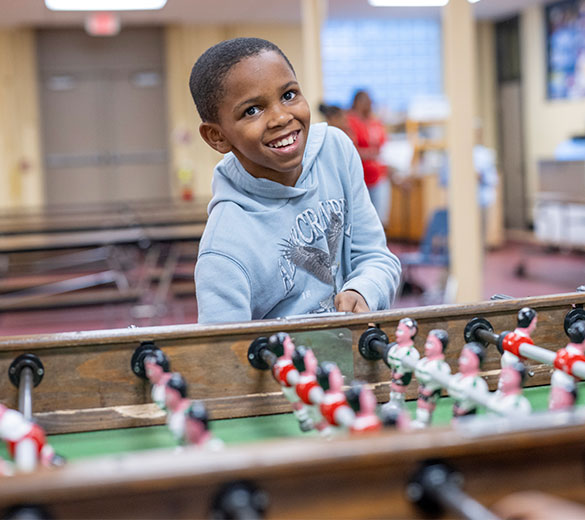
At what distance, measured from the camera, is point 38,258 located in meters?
7.83

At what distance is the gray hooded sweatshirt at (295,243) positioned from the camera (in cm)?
150

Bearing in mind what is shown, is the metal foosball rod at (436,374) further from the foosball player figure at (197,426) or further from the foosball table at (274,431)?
the foosball player figure at (197,426)

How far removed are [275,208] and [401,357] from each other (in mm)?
506

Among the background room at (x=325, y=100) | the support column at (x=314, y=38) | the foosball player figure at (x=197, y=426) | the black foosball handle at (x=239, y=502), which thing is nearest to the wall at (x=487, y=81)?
the background room at (x=325, y=100)

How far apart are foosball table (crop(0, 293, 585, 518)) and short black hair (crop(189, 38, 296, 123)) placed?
480 mm

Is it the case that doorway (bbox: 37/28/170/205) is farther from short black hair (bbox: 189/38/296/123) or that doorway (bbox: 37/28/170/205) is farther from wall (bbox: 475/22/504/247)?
short black hair (bbox: 189/38/296/123)

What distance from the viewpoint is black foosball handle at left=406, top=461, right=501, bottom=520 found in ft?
2.29

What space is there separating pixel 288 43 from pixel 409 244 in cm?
315

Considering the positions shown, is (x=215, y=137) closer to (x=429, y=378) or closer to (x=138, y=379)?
(x=138, y=379)

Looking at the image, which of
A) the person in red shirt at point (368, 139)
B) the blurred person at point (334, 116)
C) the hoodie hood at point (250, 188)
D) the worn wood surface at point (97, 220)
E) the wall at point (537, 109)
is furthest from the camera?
the wall at point (537, 109)

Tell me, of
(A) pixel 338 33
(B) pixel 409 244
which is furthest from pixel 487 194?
(A) pixel 338 33

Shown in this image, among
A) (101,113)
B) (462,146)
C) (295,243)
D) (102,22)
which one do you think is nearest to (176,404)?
(295,243)

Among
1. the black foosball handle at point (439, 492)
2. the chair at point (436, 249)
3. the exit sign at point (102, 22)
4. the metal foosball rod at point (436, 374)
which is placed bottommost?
the chair at point (436, 249)

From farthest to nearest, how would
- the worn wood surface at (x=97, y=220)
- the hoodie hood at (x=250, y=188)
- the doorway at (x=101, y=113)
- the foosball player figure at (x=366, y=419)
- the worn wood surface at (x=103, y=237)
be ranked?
1. the doorway at (x=101, y=113)
2. the worn wood surface at (x=97, y=220)
3. the worn wood surface at (x=103, y=237)
4. the hoodie hood at (x=250, y=188)
5. the foosball player figure at (x=366, y=419)
